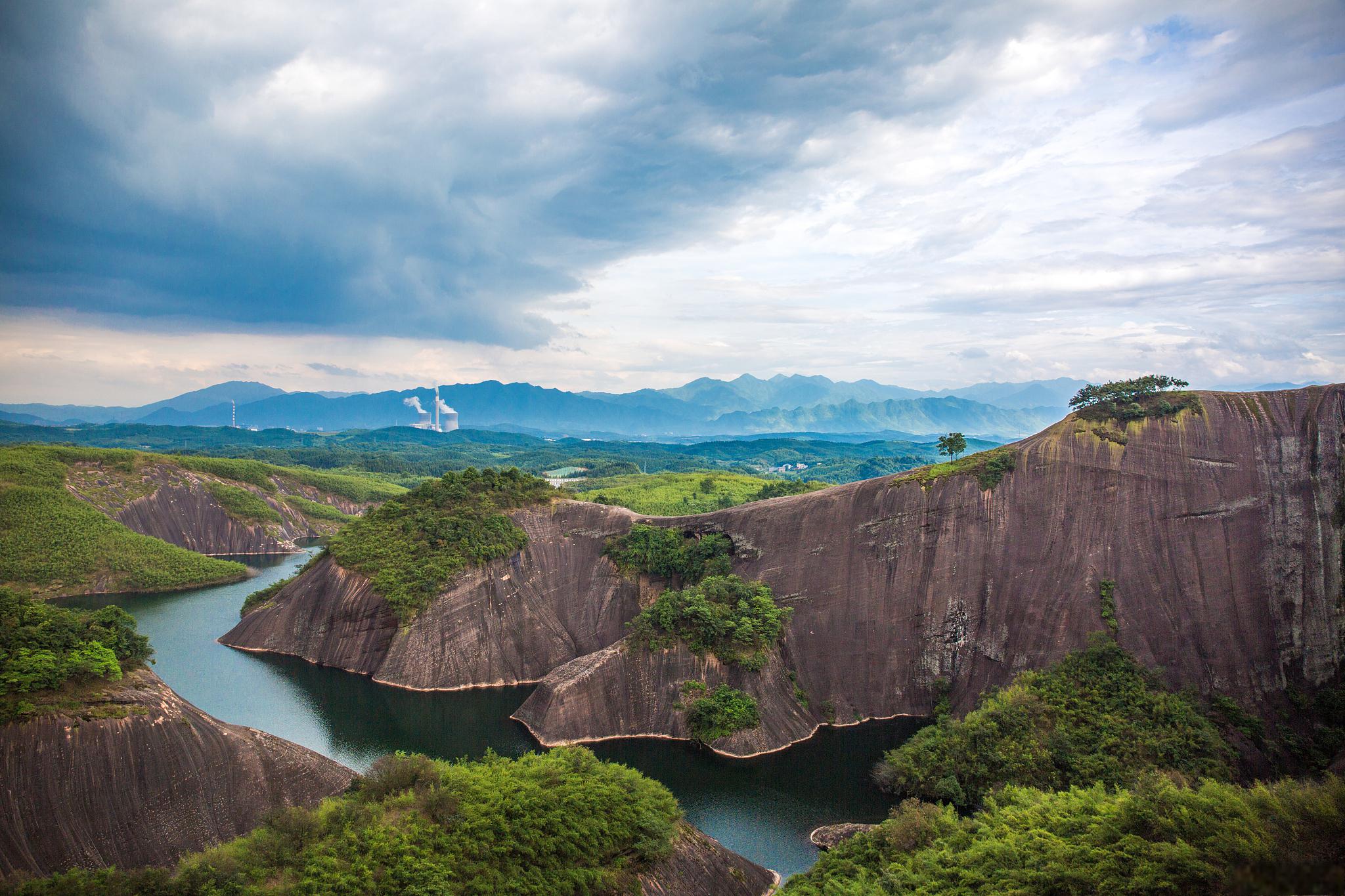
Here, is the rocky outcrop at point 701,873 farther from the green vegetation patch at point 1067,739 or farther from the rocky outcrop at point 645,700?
the rocky outcrop at point 645,700

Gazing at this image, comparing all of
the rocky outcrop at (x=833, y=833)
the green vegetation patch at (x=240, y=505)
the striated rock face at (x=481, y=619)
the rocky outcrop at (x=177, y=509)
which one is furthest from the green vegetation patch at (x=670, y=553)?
the green vegetation patch at (x=240, y=505)

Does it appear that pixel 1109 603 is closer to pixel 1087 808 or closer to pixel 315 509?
pixel 1087 808

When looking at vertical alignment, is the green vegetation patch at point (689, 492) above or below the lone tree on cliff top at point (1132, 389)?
below

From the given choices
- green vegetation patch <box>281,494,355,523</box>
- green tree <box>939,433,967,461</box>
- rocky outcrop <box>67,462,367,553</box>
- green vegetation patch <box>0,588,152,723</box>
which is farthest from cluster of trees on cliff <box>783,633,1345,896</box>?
green vegetation patch <box>281,494,355,523</box>

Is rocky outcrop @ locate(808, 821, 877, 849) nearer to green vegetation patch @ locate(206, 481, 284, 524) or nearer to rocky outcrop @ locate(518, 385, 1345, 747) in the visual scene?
rocky outcrop @ locate(518, 385, 1345, 747)

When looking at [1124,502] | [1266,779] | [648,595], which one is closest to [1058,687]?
[1266,779]

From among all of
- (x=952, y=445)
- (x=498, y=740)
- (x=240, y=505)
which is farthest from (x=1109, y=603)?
(x=240, y=505)

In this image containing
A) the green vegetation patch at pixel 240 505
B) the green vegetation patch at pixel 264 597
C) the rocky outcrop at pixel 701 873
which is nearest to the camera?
the rocky outcrop at pixel 701 873
